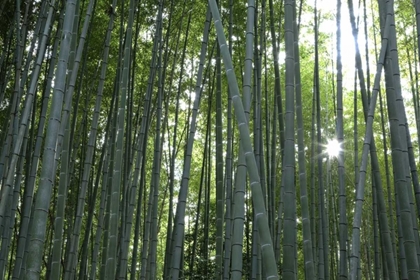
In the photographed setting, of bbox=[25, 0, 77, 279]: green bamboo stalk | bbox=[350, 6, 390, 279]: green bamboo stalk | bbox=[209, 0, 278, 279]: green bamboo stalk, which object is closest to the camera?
bbox=[209, 0, 278, 279]: green bamboo stalk

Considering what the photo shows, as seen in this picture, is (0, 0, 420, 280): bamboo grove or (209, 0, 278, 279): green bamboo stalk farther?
(0, 0, 420, 280): bamboo grove

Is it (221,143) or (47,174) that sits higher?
(221,143)

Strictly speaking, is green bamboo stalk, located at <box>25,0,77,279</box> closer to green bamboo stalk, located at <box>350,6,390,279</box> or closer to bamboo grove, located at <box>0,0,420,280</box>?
bamboo grove, located at <box>0,0,420,280</box>

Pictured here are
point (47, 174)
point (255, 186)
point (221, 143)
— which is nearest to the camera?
point (255, 186)

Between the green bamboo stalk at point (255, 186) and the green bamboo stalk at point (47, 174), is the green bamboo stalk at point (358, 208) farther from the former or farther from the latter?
the green bamboo stalk at point (47, 174)

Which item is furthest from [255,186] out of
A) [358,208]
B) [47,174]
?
[47,174]

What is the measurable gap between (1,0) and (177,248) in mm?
3542

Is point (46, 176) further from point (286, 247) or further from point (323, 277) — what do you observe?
point (323, 277)

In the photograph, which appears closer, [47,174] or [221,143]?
[47,174]

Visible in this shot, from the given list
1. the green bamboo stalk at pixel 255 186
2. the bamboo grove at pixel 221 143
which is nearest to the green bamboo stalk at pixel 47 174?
the bamboo grove at pixel 221 143

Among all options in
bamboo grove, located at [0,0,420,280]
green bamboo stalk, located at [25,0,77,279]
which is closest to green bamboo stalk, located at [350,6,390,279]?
bamboo grove, located at [0,0,420,280]

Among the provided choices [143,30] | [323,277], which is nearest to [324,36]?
[143,30]

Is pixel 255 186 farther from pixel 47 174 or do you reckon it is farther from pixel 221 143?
pixel 221 143

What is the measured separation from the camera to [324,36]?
24.5ft
